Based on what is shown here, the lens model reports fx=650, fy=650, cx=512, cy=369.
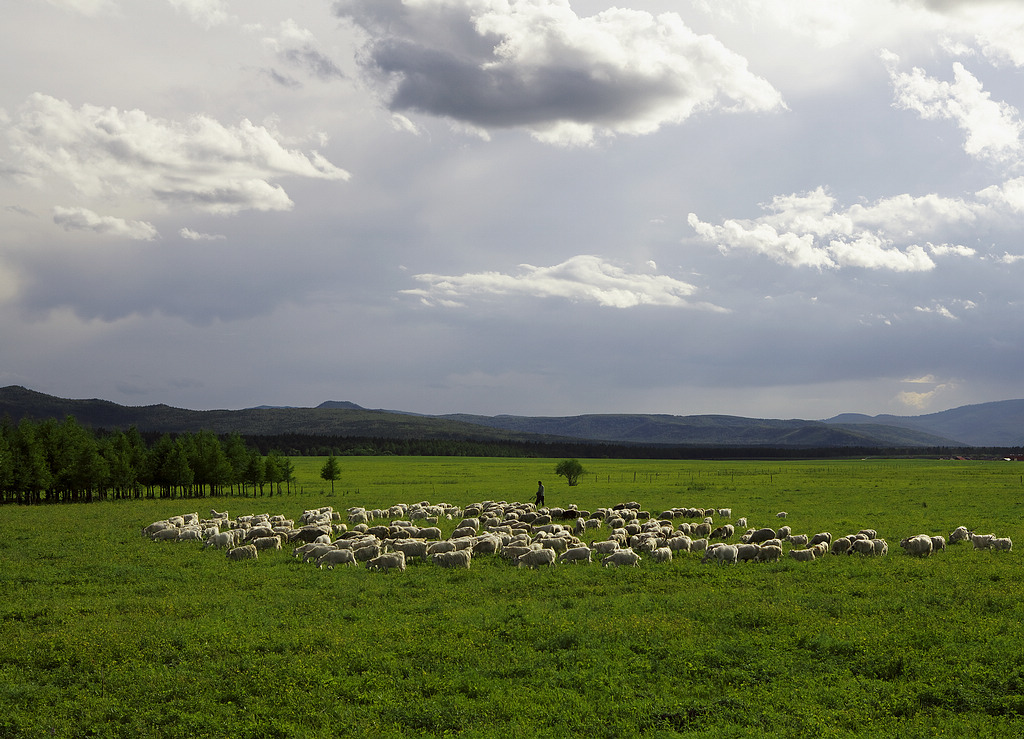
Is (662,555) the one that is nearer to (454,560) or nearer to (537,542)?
(537,542)

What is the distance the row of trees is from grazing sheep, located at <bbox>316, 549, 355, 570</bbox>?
5655cm

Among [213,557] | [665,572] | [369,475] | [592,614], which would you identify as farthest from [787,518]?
[369,475]

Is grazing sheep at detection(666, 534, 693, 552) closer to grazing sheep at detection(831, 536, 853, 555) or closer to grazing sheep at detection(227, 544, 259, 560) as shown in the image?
grazing sheep at detection(831, 536, 853, 555)

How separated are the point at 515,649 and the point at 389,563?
10157 mm

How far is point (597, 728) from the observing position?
439 inches

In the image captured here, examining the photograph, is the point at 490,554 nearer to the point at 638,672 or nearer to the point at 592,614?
the point at 592,614

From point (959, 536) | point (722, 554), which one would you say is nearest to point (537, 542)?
point (722, 554)

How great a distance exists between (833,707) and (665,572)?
1116 cm

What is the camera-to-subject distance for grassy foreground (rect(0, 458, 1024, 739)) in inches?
456

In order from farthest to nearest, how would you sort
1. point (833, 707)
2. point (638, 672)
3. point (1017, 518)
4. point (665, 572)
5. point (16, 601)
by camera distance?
1. point (1017, 518)
2. point (665, 572)
3. point (16, 601)
4. point (638, 672)
5. point (833, 707)

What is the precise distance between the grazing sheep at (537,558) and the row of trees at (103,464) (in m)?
60.1

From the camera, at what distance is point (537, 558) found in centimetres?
2470

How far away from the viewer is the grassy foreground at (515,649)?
11578 mm

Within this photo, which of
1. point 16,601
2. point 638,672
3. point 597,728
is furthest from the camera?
point 16,601
